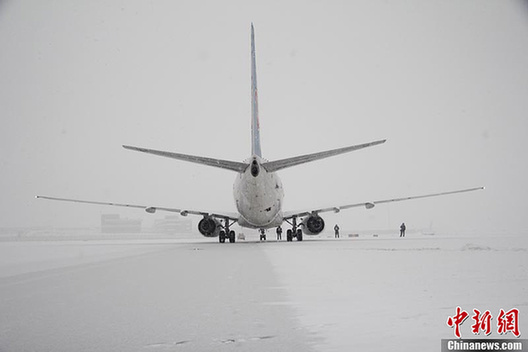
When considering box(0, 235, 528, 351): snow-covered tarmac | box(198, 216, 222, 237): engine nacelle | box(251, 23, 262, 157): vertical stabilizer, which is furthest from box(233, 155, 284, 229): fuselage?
box(0, 235, 528, 351): snow-covered tarmac

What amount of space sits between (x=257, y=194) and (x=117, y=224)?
5536 inches

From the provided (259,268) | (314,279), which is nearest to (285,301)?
(314,279)

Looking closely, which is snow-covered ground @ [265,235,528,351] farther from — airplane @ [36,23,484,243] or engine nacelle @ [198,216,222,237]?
engine nacelle @ [198,216,222,237]

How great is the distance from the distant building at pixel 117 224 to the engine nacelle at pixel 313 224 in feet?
435

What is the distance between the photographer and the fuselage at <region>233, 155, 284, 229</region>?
2405 cm

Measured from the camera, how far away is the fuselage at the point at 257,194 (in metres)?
24.0

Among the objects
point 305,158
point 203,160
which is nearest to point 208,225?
point 203,160

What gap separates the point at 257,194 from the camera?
2498 centimetres

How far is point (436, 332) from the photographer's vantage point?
15.8 feet

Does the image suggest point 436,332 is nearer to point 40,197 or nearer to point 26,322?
point 26,322

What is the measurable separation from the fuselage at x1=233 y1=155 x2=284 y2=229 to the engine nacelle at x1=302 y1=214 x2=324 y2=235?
3.11 meters

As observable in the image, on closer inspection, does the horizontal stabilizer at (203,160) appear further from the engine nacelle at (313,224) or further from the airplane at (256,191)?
the engine nacelle at (313,224)

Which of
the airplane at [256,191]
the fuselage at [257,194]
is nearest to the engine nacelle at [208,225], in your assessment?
the airplane at [256,191]

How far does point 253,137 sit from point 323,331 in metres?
25.1
